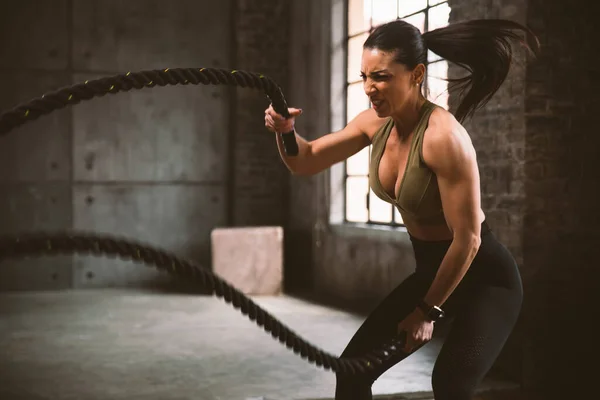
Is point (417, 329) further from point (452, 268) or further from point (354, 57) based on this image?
point (354, 57)

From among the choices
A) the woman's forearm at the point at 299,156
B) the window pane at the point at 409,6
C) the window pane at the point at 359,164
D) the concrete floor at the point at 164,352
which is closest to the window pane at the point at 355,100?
the window pane at the point at 359,164

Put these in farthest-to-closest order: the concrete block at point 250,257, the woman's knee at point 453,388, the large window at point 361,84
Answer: the concrete block at point 250,257, the large window at point 361,84, the woman's knee at point 453,388

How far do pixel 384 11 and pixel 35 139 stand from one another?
3782 mm

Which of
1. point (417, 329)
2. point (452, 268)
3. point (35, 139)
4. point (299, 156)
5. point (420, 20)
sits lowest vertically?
point (417, 329)

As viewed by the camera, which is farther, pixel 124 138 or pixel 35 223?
pixel 124 138

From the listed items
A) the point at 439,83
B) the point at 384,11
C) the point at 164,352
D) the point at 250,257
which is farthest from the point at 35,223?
the point at 439,83

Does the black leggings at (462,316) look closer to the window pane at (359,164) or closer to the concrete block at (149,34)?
the window pane at (359,164)

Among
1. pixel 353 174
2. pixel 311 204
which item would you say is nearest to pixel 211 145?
pixel 311 204

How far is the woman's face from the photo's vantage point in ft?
8.41

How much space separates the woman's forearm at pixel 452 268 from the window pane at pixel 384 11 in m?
4.66

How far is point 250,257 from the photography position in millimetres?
8023

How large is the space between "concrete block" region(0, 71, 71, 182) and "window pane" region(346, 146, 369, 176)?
2.95 metres

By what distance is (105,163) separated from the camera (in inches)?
334

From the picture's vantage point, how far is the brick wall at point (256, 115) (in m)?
8.78
